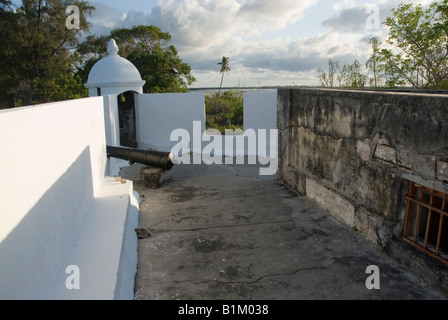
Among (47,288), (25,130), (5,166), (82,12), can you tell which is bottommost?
(47,288)

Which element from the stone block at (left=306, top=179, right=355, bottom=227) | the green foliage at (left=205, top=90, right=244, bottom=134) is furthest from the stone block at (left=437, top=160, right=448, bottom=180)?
the green foliage at (left=205, top=90, right=244, bottom=134)

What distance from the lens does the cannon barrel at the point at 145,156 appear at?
7.36m

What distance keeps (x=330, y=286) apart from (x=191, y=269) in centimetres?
140

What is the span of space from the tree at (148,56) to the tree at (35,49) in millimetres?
1431

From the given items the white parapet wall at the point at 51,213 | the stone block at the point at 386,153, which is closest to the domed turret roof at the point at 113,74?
the white parapet wall at the point at 51,213

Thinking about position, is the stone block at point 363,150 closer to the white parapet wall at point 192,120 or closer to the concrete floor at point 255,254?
the concrete floor at point 255,254

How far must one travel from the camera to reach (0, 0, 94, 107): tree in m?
20.7

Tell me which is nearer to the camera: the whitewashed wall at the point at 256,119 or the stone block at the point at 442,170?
the stone block at the point at 442,170

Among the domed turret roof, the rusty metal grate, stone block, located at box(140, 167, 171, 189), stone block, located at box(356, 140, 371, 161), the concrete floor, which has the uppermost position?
the domed turret roof

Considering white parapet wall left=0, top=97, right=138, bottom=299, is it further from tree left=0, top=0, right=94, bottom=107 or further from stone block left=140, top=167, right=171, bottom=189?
tree left=0, top=0, right=94, bottom=107

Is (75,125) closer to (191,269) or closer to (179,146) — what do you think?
(191,269)

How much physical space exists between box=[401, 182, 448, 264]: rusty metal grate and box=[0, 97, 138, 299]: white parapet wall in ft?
9.32
